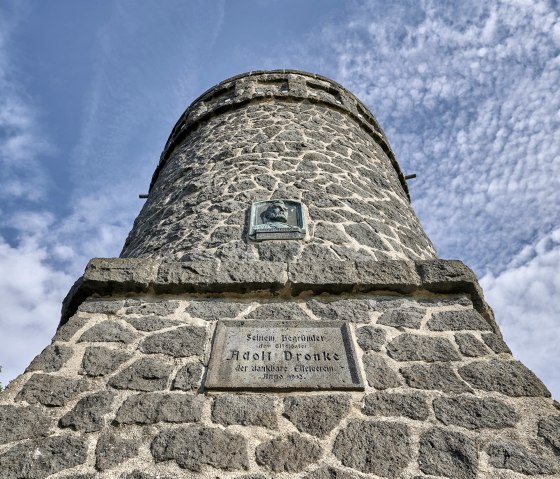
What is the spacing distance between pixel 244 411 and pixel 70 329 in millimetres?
1372

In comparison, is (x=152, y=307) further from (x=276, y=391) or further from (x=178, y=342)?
(x=276, y=391)

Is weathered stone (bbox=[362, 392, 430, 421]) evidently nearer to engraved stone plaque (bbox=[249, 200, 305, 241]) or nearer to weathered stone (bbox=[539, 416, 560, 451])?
weathered stone (bbox=[539, 416, 560, 451])

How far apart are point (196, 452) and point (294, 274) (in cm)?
138

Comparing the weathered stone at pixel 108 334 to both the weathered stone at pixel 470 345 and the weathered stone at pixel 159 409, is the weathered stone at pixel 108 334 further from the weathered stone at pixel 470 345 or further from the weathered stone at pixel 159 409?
the weathered stone at pixel 470 345

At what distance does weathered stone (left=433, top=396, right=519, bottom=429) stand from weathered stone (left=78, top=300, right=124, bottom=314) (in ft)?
7.16

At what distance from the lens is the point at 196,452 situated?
2.19 meters

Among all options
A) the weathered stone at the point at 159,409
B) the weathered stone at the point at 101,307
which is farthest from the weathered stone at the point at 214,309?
the weathered stone at the point at 159,409

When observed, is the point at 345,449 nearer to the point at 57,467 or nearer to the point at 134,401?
the point at 134,401

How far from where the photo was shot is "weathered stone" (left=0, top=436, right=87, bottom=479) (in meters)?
2.14

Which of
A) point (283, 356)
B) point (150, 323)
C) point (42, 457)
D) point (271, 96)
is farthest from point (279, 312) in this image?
point (271, 96)

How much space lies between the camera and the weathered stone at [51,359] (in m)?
2.68

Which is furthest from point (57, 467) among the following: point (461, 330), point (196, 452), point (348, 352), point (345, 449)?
point (461, 330)

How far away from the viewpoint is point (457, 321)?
303 cm

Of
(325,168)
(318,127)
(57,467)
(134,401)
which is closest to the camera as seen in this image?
(57,467)
